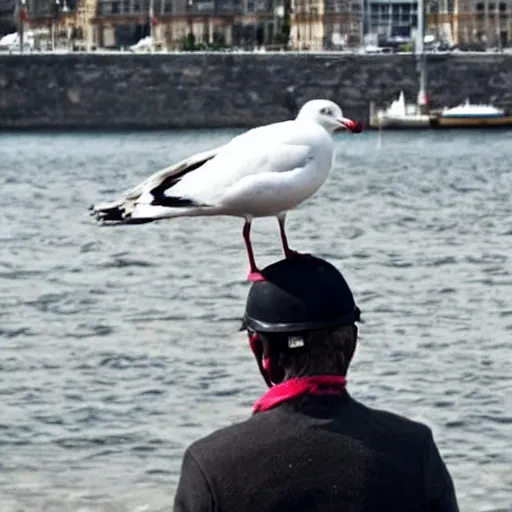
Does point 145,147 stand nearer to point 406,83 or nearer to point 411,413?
point 406,83

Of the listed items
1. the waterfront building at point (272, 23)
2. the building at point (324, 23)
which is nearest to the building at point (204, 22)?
the waterfront building at point (272, 23)

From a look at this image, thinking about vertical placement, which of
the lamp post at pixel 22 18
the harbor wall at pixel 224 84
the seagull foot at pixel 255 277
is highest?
the seagull foot at pixel 255 277

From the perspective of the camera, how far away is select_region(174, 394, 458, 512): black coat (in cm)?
310

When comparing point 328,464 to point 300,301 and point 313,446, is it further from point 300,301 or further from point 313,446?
point 300,301

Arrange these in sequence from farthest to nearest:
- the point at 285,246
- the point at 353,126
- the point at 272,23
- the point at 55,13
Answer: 1. the point at 55,13
2. the point at 272,23
3. the point at 353,126
4. the point at 285,246

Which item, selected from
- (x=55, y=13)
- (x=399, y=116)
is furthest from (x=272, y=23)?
(x=399, y=116)

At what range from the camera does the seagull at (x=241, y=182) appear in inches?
173

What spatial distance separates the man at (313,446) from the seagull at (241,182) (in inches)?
46.6

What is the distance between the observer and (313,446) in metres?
3.13

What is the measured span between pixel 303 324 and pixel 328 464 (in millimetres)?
212

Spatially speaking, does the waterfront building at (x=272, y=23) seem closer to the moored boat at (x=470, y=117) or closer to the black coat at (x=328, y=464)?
the moored boat at (x=470, y=117)

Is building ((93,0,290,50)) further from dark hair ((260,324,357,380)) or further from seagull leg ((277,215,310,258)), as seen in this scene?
dark hair ((260,324,357,380))

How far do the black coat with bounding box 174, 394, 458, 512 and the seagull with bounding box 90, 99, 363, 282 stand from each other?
4.17 ft

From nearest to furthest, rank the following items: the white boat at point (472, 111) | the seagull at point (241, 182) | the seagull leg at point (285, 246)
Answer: the seagull leg at point (285, 246) < the seagull at point (241, 182) < the white boat at point (472, 111)
